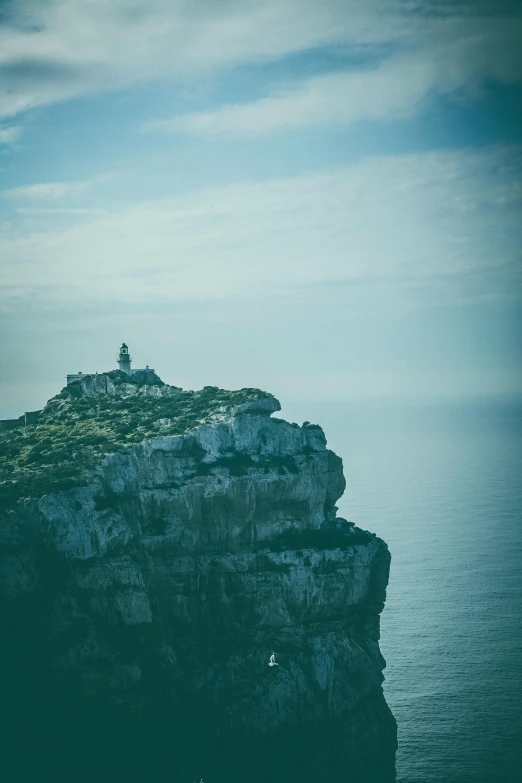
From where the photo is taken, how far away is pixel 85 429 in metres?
69.4

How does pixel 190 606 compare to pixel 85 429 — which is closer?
pixel 190 606

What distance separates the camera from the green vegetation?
197 ft

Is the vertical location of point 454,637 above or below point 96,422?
below

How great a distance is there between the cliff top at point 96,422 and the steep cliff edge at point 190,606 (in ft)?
0.82

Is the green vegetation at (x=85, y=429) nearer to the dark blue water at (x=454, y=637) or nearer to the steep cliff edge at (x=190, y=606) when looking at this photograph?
the steep cliff edge at (x=190, y=606)

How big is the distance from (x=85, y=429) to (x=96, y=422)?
1565mm

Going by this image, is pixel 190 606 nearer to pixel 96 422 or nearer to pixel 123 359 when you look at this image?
pixel 96 422

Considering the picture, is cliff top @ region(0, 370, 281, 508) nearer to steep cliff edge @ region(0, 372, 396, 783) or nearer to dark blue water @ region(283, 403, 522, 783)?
steep cliff edge @ region(0, 372, 396, 783)

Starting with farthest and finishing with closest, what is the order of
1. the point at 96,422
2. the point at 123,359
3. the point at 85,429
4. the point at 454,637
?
the point at 454,637 → the point at 123,359 → the point at 96,422 → the point at 85,429

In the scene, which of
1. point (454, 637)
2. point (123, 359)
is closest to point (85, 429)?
point (123, 359)

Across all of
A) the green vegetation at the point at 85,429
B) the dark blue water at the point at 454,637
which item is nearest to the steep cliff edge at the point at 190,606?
the green vegetation at the point at 85,429

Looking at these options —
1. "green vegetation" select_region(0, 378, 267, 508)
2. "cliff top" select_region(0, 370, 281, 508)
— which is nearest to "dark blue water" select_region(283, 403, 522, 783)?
"cliff top" select_region(0, 370, 281, 508)

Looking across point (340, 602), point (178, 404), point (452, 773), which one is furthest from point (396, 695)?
point (178, 404)

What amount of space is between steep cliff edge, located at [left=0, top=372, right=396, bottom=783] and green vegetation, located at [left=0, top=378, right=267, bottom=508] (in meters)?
0.24
